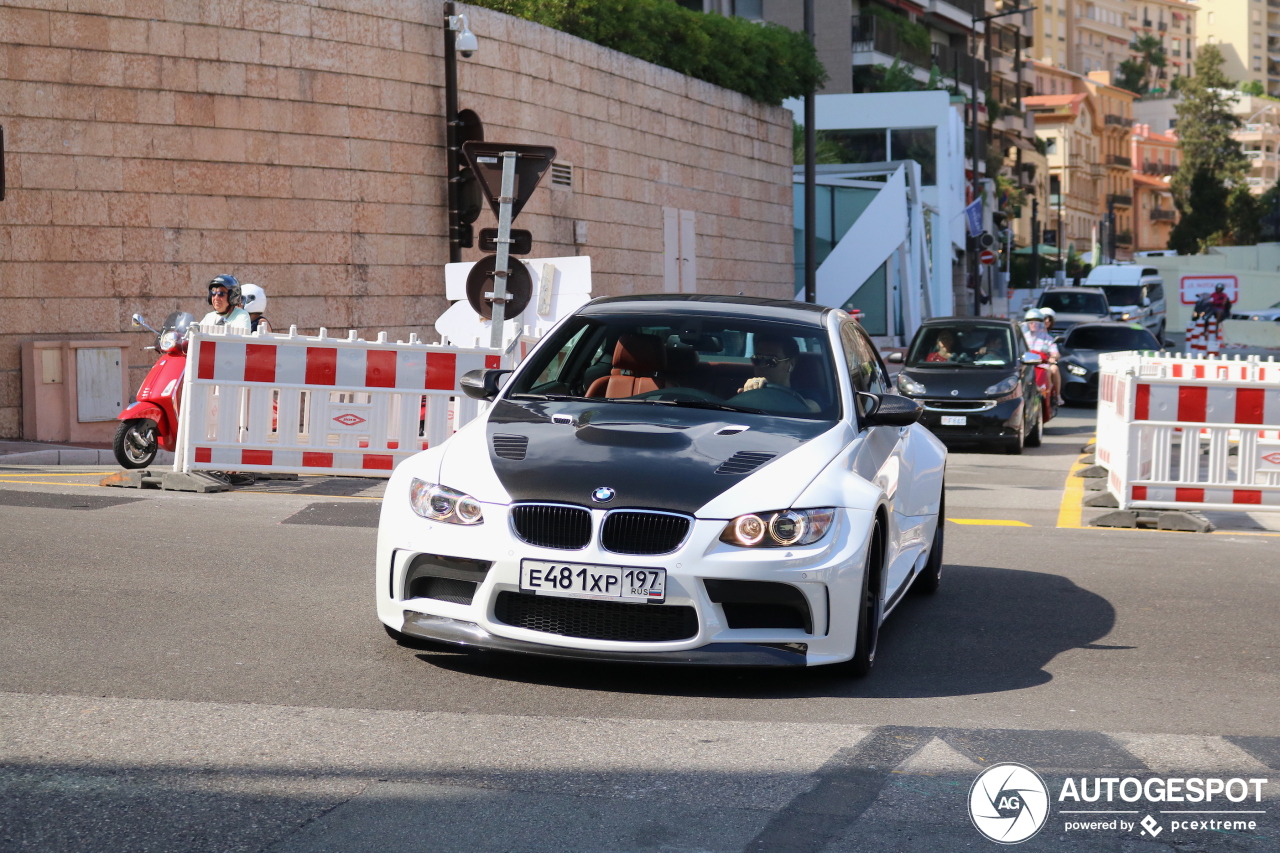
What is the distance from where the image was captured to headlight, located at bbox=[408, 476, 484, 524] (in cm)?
613

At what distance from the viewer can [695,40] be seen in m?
30.2

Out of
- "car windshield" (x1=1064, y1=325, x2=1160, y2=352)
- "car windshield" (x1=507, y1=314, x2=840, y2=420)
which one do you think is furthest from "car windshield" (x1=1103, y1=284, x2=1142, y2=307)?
"car windshield" (x1=507, y1=314, x2=840, y2=420)

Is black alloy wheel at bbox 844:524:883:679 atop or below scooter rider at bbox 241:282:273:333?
below

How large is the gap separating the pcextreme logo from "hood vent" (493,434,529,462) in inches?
85.9

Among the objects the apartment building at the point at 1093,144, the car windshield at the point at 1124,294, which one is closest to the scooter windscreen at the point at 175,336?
the car windshield at the point at 1124,294

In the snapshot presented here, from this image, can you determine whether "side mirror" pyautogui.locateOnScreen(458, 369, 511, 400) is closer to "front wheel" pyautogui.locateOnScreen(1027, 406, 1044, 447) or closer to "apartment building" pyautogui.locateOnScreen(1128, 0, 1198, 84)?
"front wheel" pyautogui.locateOnScreen(1027, 406, 1044, 447)

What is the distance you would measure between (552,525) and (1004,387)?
1418 cm

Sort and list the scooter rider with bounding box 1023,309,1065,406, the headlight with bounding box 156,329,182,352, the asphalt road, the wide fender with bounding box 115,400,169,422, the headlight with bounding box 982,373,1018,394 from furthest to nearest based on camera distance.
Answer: the scooter rider with bounding box 1023,309,1065,406 → the headlight with bounding box 982,373,1018,394 → the headlight with bounding box 156,329,182,352 → the wide fender with bounding box 115,400,169,422 → the asphalt road

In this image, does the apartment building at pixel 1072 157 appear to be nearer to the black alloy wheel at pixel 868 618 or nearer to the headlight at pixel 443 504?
the black alloy wheel at pixel 868 618

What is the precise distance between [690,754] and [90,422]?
46.2ft

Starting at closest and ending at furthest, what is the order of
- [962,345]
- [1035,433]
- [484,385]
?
[484,385], [962,345], [1035,433]

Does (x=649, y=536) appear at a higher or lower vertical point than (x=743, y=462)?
lower

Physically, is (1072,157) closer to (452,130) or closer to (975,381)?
(452,130)

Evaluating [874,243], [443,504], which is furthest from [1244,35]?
[443,504]
